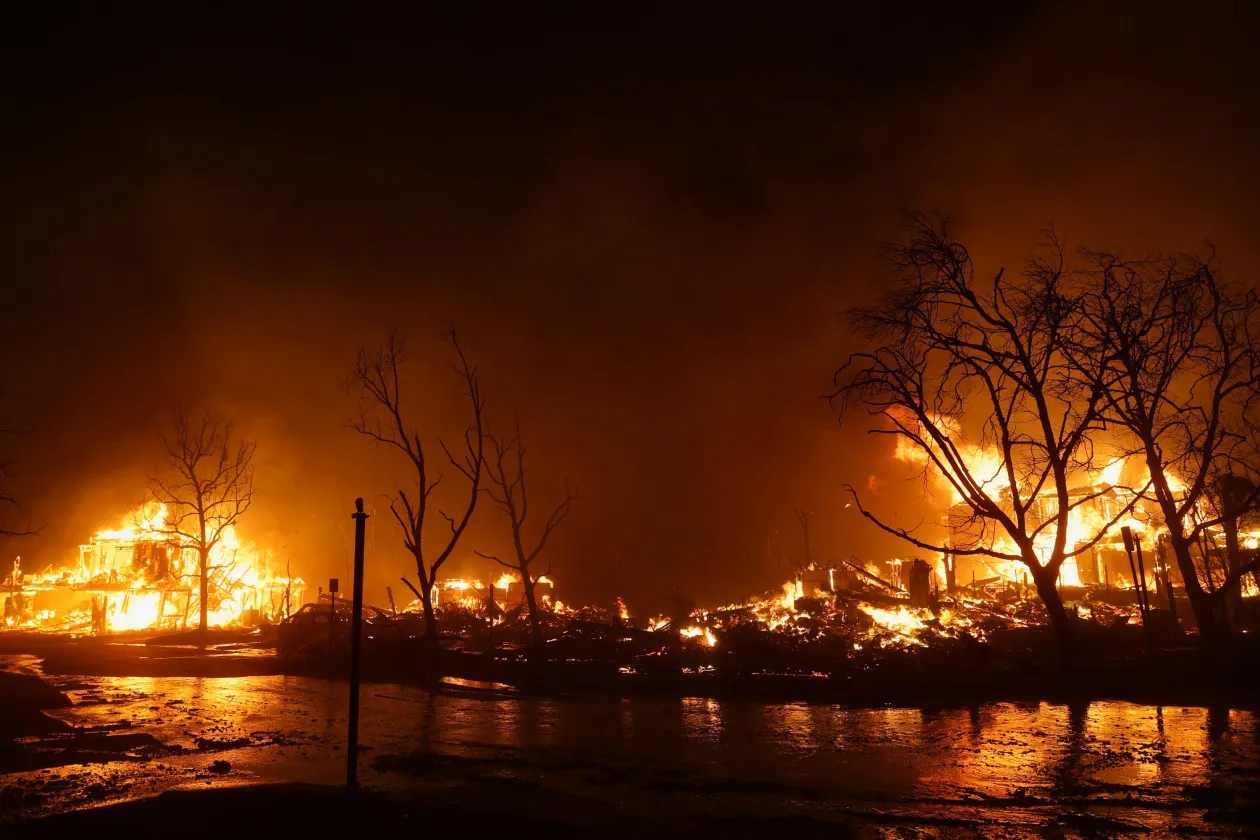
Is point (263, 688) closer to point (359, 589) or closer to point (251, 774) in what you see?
point (251, 774)

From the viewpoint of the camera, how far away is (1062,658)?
16953 mm

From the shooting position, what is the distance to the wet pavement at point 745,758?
8031mm

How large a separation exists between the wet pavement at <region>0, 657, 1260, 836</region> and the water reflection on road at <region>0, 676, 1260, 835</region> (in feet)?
0.13

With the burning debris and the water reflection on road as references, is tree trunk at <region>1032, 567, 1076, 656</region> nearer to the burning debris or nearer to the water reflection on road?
the water reflection on road

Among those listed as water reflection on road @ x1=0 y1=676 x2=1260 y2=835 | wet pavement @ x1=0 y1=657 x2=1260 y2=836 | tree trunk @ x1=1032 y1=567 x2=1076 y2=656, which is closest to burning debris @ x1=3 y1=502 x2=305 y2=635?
water reflection on road @ x1=0 y1=676 x2=1260 y2=835

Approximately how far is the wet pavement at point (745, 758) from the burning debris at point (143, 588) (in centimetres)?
2889

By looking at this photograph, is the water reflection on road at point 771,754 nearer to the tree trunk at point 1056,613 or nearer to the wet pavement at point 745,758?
the wet pavement at point 745,758

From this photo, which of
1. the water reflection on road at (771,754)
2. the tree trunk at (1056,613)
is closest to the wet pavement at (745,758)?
the water reflection on road at (771,754)

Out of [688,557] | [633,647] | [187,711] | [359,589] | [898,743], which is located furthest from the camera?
[688,557]

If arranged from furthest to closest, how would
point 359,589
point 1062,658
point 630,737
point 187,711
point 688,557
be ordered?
point 688,557, point 1062,658, point 187,711, point 630,737, point 359,589

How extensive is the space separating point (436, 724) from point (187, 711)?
5.97 m

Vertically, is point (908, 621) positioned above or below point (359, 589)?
below

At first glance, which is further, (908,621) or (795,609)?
(795,609)

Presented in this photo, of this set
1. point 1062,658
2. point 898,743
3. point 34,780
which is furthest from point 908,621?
point 34,780
